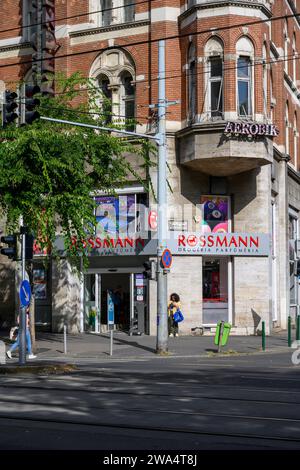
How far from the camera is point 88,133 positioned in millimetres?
23750

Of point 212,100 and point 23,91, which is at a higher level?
point 212,100

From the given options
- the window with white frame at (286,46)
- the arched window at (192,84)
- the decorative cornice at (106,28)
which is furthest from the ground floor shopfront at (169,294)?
the window with white frame at (286,46)

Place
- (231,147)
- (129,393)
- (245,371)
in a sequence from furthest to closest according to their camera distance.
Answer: (231,147), (245,371), (129,393)

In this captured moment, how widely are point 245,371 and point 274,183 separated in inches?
683

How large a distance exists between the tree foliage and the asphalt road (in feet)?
21.6

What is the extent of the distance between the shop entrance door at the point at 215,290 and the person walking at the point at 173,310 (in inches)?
62.3

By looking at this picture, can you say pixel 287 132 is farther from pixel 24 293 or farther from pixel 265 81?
pixel 24 293

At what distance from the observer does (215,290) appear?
100 feet

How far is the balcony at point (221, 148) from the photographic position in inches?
1107

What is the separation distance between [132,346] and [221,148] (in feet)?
25.8

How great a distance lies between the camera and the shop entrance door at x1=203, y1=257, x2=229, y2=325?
1190 inches
